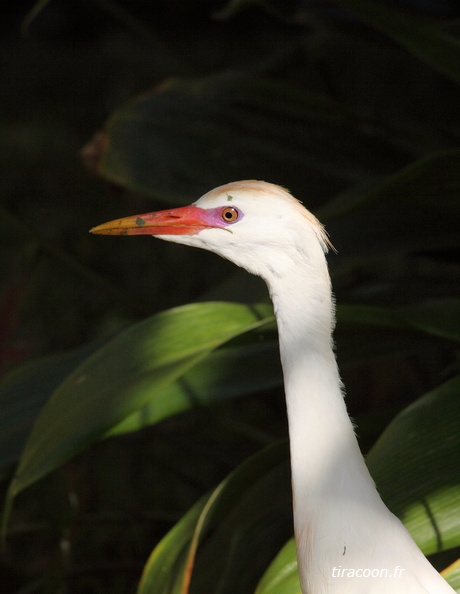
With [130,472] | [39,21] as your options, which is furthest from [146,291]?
[39,21]

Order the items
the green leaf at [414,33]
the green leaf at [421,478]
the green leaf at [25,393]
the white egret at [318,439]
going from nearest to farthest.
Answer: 1. the white egret at [318,439]
2. the green leaf at [421,478]
3. the green leaf at [25,393]
4. the green leaf at [414,33]

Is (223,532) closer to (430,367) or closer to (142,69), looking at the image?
(430,367)

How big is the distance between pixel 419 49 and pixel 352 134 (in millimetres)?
531

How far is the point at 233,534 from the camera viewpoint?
142cm

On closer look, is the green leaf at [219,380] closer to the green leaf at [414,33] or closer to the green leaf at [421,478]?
the green leaf at [421,478]

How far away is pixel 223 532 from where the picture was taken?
1463 millimetres

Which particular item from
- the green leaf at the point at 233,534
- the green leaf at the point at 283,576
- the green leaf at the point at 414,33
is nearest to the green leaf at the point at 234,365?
the green leaf at the point at 233,534

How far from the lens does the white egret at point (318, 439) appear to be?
1031mm

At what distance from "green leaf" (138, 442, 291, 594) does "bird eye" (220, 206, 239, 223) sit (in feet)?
1.48

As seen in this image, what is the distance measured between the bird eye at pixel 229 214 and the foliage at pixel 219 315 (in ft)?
0.72

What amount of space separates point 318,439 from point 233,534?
1.47ft

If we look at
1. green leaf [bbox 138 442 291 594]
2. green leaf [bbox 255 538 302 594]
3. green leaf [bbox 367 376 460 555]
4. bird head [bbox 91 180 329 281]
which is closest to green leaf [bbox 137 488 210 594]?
green leaf [bbox 138 442 291 594]

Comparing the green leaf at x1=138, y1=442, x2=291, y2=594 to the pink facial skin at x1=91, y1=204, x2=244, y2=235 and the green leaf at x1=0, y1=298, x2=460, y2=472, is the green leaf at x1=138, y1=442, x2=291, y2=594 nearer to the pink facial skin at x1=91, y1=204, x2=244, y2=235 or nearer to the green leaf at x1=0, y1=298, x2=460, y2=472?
the green leaf at x1=0, y1=298, x2=460, y2=472

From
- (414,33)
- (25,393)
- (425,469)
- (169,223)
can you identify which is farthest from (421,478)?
(414,33)
